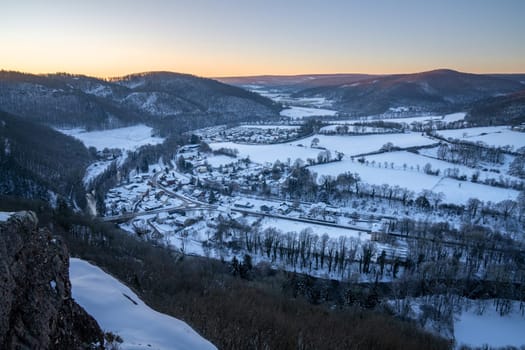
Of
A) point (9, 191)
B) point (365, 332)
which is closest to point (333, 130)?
point (9, 191)

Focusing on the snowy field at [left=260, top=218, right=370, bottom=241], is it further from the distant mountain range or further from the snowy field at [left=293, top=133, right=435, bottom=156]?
the distant mountain range

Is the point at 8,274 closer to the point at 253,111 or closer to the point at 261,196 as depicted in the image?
the point at 261,196

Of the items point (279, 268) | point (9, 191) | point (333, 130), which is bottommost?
point (279, 268)

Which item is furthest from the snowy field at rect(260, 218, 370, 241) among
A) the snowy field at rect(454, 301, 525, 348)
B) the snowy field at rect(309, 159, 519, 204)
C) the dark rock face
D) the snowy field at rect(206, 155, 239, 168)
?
the dark rock face

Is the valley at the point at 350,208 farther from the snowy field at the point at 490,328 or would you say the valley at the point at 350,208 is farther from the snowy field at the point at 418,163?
the snowy field at the point at 490,328

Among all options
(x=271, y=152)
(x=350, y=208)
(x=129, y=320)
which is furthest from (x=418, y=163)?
(x=129, y=320)

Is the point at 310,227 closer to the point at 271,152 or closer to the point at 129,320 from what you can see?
the point at 129,320
